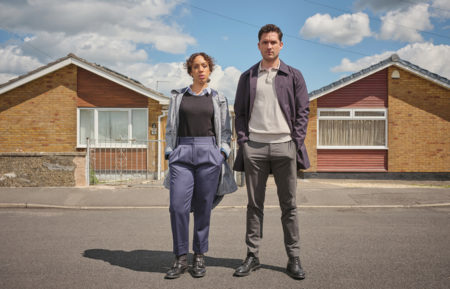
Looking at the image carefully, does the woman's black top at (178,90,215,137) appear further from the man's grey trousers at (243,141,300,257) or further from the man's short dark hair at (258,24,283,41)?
the man's short dark hair at (258,24,283,41)

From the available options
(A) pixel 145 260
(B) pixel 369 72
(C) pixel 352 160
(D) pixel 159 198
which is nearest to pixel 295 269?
(A) pixel 145 260

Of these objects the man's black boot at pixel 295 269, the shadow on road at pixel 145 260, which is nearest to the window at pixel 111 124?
the shadow on road at pixel 145 260

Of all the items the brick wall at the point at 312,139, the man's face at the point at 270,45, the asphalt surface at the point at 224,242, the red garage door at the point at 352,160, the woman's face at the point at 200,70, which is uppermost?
the man's face at the point at 270,45

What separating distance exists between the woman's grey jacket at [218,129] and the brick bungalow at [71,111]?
9.95 m

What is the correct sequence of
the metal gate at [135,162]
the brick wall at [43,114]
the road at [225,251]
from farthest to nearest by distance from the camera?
the brick wall at [43,114] < the metal gate at [135,162] < the road at [225,251]

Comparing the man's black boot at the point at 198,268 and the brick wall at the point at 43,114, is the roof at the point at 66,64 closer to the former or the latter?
the brick wall at the point at 43,114

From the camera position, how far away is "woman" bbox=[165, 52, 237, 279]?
354cm

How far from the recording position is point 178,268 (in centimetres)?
352

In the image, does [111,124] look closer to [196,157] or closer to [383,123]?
[383,123]

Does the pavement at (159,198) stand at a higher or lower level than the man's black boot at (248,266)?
lower

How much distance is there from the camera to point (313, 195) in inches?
340

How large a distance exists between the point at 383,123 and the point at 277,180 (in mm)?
12091

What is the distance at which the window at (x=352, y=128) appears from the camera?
Result: 14391 millimetres

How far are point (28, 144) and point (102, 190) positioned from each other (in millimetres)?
6351
